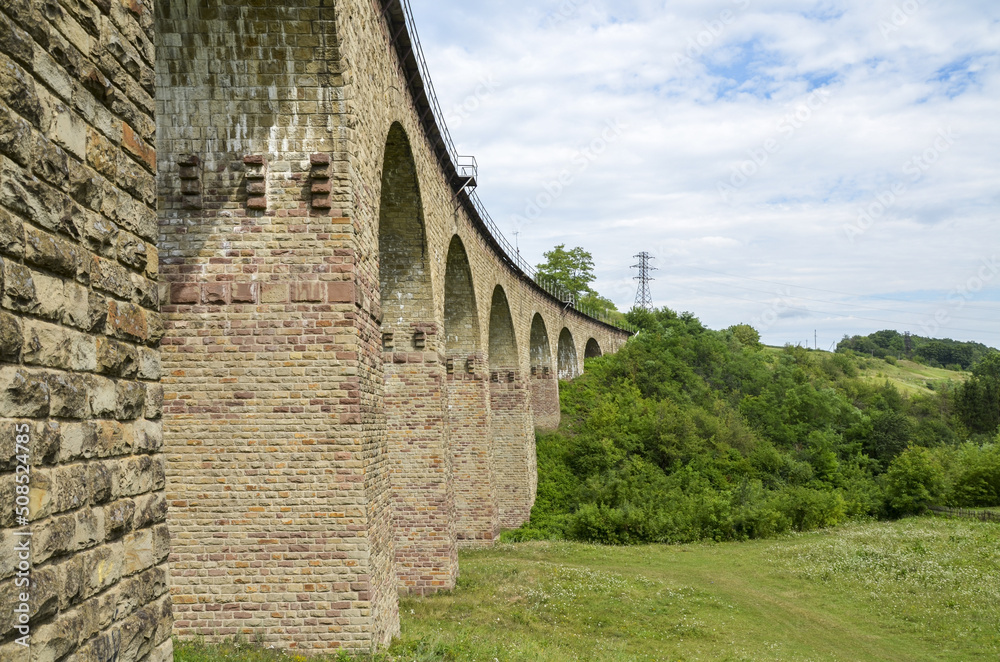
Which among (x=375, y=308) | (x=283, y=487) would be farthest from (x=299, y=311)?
(x=283, y=487)

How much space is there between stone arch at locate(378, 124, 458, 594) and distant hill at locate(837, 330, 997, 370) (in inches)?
3518

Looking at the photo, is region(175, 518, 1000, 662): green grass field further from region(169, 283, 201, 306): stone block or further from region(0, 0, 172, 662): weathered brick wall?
region(0, 0, 172, 662): weathered brick wall

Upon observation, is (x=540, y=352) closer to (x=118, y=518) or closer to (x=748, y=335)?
(x=118, y=518)

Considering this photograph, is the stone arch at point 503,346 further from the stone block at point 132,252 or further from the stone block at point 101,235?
the stone block at point 101,235

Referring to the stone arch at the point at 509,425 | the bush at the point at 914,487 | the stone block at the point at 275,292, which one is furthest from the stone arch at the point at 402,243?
the bush at the point at 914,487

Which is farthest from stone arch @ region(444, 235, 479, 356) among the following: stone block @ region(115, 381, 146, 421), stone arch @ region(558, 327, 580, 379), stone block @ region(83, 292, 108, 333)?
stone arch @ region(558, 327, 580, 379)

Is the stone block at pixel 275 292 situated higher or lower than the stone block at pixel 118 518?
higher

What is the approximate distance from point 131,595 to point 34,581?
76 centimetres

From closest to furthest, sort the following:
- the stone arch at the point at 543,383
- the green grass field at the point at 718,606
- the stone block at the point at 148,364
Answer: the stone block at the point at 148,364, the green grass field at the point at 718,606, the stone arch at the point at 543,383

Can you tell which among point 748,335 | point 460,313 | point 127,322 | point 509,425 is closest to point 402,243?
point 460,313

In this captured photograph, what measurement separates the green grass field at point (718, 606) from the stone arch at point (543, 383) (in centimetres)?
1240

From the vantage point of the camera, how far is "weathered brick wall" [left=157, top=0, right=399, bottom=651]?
299 inches

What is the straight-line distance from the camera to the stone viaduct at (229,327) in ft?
8.58

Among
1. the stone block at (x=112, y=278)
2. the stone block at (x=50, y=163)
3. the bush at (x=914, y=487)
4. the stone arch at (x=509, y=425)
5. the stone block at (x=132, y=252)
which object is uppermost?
the stone block at (x=50, y=163)
